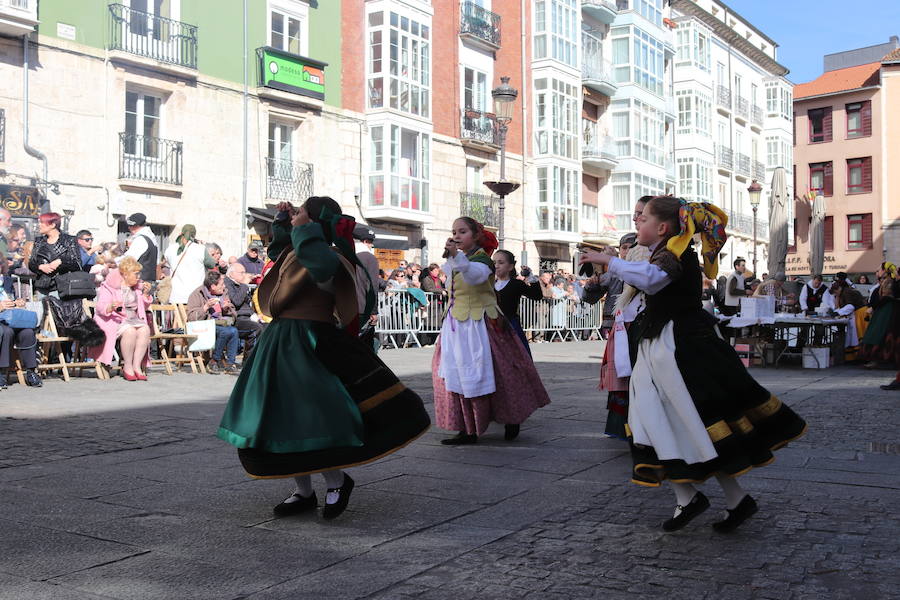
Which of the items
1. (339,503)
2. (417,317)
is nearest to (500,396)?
(339,503)

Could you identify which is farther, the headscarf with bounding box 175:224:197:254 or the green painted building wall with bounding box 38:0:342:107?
the green painted building wall with bounding box 38:0:342:107

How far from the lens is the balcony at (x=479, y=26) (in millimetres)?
31525

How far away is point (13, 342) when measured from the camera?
427 inches

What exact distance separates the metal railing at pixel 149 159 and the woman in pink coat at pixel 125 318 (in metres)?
10.2

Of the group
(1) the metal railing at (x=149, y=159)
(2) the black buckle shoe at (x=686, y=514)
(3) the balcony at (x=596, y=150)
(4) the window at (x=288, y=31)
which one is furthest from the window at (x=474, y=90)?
(2) the black buckle shoe at (x=686, y=514)

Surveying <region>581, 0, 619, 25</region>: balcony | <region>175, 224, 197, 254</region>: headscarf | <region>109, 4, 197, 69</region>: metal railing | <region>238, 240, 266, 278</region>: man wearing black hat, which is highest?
<region>581, 0, 619, 25</region>: balcony

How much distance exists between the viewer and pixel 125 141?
2170 cm

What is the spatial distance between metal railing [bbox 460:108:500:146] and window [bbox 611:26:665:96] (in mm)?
10442

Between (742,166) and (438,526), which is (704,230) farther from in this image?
(742,166)

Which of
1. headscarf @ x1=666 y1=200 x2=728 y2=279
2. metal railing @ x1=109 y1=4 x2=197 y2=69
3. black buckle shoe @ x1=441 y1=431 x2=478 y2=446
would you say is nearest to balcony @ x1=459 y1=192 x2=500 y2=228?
metal railing @ x1=109 y1=4 x2=197 y2=69

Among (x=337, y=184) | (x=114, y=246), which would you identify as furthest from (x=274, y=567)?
(x=337, y=184)

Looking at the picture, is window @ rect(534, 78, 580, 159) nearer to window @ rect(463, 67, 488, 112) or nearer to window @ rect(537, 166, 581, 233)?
window @ rect(537, 166, 581, 233)

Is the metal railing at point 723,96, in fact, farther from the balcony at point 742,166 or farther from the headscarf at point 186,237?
the headscarf at point 186,237

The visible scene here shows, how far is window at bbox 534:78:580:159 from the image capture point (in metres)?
35.3
